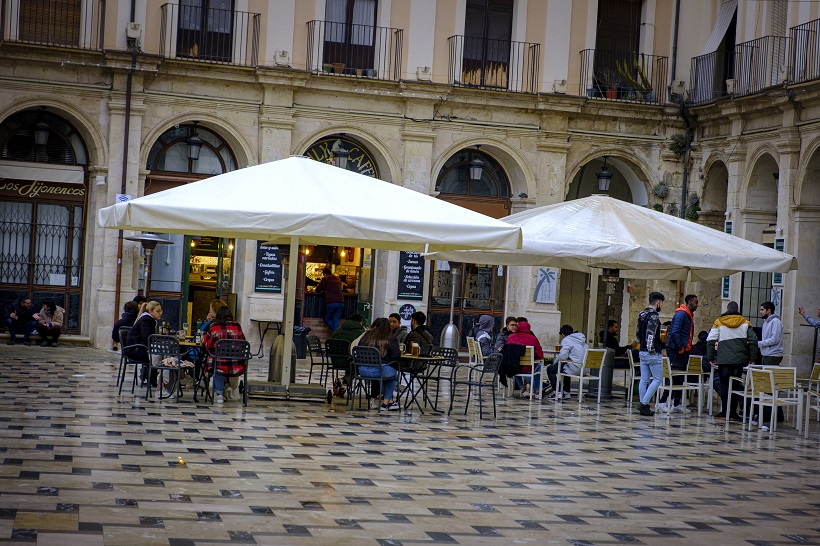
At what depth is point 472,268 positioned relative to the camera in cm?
2205

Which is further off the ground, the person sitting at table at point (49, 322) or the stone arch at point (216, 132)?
the stone arch at point (216, 132)

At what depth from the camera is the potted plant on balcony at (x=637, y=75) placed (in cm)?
2198

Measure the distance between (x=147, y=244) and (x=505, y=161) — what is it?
7.43 metres

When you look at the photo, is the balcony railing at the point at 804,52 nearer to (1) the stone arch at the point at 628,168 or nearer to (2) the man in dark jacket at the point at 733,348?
(1) the stone arch at the point at 628,168

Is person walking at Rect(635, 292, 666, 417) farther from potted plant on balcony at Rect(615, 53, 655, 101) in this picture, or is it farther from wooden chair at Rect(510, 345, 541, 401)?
potted plant on balcony at Rect(615, 53, 655, 101)

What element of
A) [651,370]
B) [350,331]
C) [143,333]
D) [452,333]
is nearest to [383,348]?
[350,331]

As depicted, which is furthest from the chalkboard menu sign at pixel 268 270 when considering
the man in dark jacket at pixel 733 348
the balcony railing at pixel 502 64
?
the man in dark jacket at pixel 733 348

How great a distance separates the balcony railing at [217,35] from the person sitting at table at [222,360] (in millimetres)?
8771

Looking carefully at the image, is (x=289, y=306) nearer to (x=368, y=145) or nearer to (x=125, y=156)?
(x=125, y=156)

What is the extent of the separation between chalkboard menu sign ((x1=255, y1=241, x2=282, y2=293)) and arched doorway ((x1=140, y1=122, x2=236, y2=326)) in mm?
636

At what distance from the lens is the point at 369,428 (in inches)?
442

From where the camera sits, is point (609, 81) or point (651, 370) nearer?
point (651, 370)

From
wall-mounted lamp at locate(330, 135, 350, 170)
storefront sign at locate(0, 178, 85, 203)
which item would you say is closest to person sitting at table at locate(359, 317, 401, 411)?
wall-mounted lamp at locate(330, 135, 350, 170)

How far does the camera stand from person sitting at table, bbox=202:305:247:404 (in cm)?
1245
